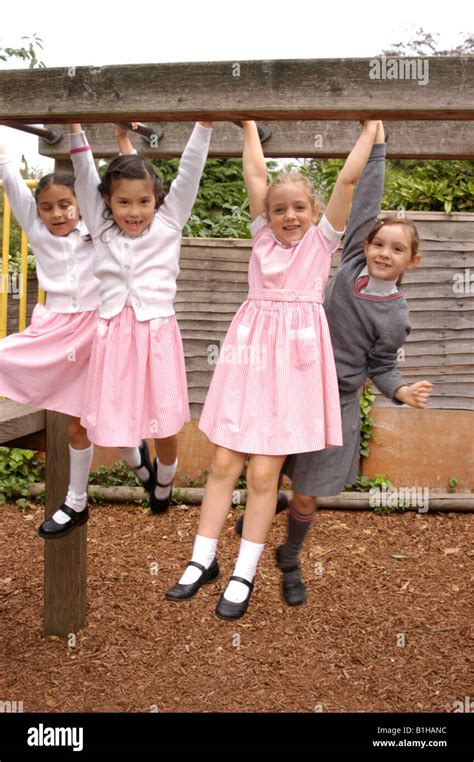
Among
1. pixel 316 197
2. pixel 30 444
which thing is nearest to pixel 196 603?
pixel 30 444

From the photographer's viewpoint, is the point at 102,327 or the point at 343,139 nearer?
the point at 102,327

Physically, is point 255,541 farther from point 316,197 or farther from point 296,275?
point 316,197

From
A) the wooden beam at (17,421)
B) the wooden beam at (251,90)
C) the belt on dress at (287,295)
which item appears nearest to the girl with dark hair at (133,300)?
the wooden beam at (251,90)

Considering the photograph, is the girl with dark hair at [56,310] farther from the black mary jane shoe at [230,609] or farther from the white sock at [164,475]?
the black mary jane shoe at [230,609]

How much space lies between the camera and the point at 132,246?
2943 mm

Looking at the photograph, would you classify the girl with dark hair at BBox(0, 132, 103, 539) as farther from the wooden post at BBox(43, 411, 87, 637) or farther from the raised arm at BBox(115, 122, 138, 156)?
the wooden post at BBox(43, 411, 87, 637)

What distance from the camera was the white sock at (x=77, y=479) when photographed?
10.7ft

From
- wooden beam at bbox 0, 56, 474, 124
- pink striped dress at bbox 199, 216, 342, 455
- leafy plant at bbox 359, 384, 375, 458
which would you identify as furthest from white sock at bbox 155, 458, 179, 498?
leafy plant at bbox 359, 384, 375, 458

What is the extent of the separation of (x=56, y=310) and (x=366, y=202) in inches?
46.4

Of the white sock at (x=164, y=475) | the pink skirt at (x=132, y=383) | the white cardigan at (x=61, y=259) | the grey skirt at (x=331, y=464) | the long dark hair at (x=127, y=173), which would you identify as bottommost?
the white sock at (x=164, y=475)

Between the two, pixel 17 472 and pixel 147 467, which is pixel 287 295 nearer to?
pixel 147 467

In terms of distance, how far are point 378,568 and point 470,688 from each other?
1.01m

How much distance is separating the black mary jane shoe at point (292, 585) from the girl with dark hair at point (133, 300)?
662 millimetres

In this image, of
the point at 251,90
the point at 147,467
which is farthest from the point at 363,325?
the point at 147,467
